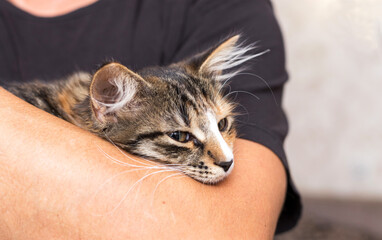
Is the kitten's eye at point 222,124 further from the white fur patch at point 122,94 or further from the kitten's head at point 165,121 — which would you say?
the white fur patch at point 122,94

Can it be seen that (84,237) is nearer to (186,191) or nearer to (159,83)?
(186,191)

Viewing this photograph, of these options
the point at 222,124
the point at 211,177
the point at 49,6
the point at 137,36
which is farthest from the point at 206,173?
the point at 49,6

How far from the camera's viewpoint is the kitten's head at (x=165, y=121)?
1138 mm

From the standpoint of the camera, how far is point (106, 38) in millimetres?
1659

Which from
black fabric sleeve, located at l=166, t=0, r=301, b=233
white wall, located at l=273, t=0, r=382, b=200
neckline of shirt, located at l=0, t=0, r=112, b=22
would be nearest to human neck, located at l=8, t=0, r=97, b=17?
neckline of shirt, located at l=0, t=0, r=112, b=22

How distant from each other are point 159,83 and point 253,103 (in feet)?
1.05

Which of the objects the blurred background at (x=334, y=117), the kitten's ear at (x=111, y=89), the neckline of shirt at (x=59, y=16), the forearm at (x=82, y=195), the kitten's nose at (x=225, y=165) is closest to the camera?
the forearm at (x=82, y=195)

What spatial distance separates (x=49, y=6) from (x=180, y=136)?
3.27ft

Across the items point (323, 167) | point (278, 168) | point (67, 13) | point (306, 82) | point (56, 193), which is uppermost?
point (67, 13)

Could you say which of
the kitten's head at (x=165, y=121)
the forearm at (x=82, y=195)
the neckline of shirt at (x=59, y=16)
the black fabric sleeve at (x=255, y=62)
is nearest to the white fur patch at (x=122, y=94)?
the kitten's head at (x=165, y=121)

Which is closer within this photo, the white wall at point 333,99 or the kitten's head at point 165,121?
the kitten's head at point 165,121

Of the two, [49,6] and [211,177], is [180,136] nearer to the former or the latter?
[211,177]

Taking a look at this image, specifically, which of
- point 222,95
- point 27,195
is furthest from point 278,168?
point 27,195

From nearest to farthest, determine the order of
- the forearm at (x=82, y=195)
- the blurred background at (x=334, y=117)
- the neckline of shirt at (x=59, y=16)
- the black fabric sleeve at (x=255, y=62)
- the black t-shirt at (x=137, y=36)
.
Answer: the forearm at (x=82, y=195) < the black fabric sleeve at (x=255, y=62) < the black t-shirt at (x=137, y=36) < the neckline of shirt at (x=59, y=16) < the blurred background at (x=334, y=117)
